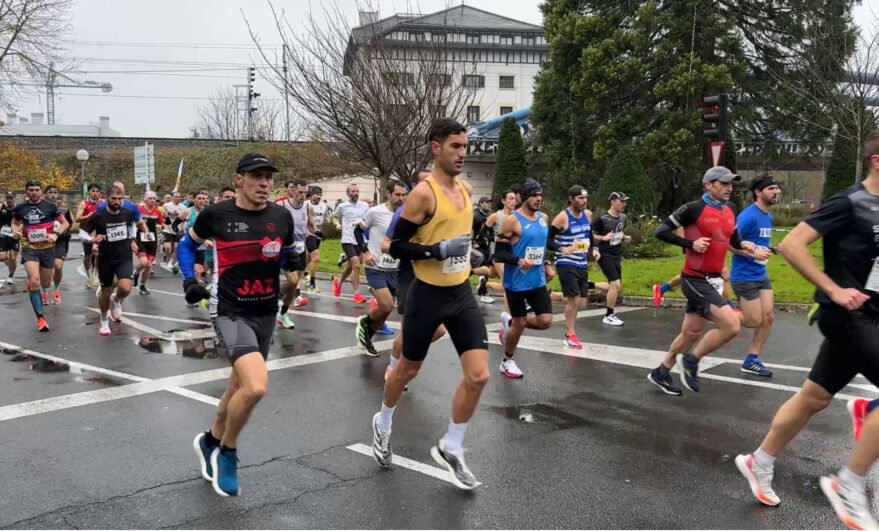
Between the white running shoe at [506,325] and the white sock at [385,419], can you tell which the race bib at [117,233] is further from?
the white sock at [385,419]

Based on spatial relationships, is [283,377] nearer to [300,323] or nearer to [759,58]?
[300,323]

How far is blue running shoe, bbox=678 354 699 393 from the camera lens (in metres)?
6.81

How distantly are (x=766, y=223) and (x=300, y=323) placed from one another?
6.45m

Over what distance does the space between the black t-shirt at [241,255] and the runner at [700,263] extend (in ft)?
12.2

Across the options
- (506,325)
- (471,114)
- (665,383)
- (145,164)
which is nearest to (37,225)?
(506,325)

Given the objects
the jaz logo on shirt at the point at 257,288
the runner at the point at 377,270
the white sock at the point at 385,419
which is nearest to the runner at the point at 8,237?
the runner at the point at 377,270

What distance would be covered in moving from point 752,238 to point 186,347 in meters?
6.65

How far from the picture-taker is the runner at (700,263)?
670 cm

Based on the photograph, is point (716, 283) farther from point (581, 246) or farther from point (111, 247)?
point (111, 247)

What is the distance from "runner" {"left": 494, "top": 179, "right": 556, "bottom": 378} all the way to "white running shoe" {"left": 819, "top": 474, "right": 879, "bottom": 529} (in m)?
3.72

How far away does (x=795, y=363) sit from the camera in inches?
320

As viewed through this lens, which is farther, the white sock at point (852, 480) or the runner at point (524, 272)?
the runner at point (524, 272)

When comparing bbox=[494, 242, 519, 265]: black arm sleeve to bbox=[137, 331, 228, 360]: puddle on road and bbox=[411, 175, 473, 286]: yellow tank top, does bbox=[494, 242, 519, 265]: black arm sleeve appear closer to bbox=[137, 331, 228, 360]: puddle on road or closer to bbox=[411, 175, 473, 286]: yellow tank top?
bbox=[411, 175, 473, 286]: yellow tank top

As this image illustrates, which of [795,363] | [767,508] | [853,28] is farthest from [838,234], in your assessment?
[853,28]
